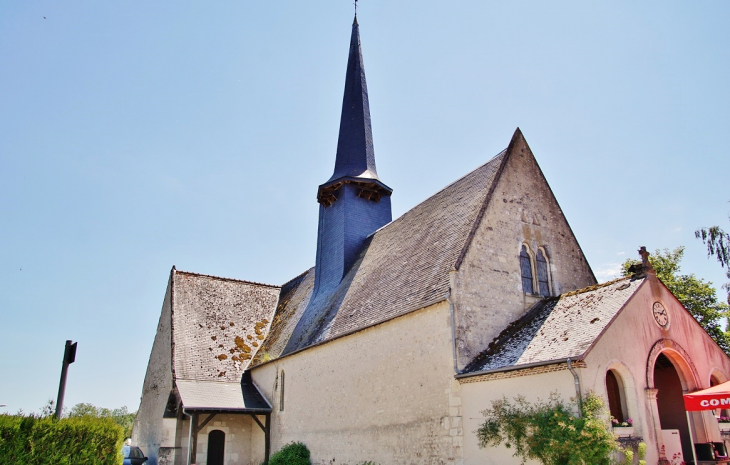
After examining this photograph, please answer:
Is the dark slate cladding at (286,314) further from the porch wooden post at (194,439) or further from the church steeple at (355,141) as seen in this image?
the church steeple at (355,141)

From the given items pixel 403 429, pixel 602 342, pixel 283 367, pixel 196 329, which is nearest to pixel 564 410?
pixel 602 342

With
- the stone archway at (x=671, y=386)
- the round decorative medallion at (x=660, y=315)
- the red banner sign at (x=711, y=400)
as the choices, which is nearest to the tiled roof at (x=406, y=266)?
the round decorative medallion at (x=660, y=315)

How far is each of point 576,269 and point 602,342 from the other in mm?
5154

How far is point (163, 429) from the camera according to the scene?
1781 cm

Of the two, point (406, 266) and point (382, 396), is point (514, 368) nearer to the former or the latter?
point (382, 396)

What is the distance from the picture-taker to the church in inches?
399

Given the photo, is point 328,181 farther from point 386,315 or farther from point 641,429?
point 641,429

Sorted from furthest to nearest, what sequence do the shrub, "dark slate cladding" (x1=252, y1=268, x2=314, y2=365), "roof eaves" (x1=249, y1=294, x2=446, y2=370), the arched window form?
"dark slate cladding" (x1=252, y1=268, x2=314, y2=365) → the shrub → "roof eaves" (x1=249, y1=294, x2=446, y2=370) → the arched window

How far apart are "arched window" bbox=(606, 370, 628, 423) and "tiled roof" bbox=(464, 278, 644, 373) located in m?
1.05

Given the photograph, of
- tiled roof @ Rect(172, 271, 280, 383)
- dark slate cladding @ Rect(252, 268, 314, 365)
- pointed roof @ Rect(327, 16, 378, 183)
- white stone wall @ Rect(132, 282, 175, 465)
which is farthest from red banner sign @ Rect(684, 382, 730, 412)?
white stone wall @ Rect(132, 282, 175, 465)

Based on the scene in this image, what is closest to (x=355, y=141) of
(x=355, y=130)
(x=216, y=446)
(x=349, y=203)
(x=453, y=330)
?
(x=355, y=130)

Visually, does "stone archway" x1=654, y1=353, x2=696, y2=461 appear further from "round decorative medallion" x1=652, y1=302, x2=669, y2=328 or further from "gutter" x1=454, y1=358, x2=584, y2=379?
"gutter" x1=454, y1=358, x2=584, y2=379

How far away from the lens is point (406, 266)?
48.3 ft

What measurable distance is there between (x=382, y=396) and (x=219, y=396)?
24.8ft
